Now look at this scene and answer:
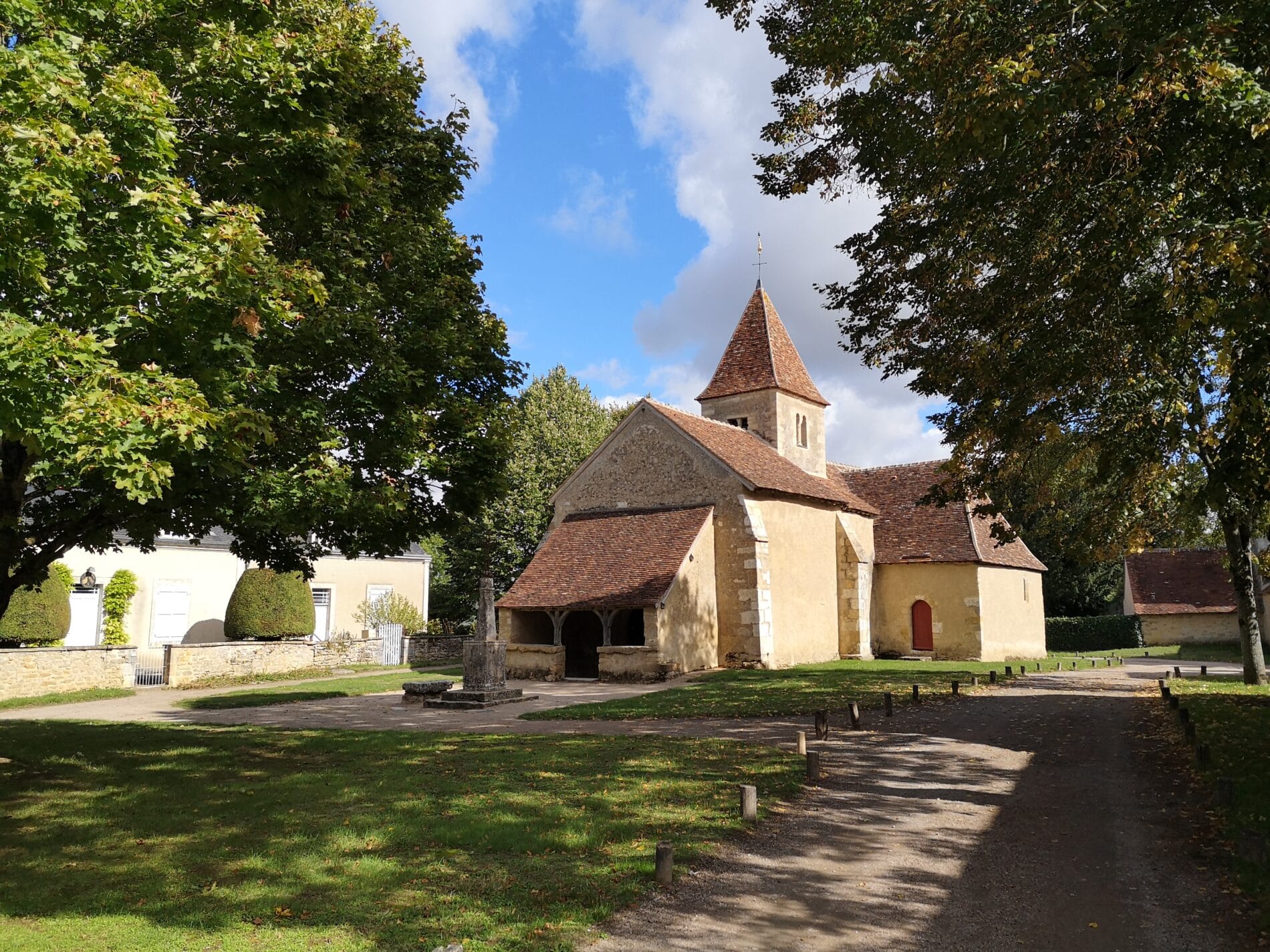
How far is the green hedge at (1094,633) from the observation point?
4128cm

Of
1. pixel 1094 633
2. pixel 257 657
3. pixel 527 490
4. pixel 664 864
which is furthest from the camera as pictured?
pixel 1094 633

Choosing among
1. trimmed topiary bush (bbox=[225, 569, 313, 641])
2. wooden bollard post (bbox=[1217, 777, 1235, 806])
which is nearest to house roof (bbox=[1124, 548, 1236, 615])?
trimmed topiary bush (bbox=[225, 569, 313, 641])

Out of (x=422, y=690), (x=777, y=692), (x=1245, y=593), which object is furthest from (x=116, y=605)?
(x=1245, y=593)

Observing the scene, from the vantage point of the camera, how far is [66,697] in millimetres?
20484

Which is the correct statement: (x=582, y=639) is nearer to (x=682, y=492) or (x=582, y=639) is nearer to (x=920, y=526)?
(x=682, y=492)

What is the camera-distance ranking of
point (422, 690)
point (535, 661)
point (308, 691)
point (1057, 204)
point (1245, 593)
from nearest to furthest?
point (1057, 204)
point (1245, 593)
point (422, 690)
point (308, 691)
point (535, 661)

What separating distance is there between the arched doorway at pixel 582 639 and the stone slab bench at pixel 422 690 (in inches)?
318

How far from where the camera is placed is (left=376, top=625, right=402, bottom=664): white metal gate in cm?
3058

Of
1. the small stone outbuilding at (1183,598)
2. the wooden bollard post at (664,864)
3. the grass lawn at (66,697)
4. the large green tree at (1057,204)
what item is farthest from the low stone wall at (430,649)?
the small stone outbuilding at (1183,598)

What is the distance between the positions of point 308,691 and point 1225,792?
19546mm

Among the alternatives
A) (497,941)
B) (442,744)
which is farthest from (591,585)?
(497,941)

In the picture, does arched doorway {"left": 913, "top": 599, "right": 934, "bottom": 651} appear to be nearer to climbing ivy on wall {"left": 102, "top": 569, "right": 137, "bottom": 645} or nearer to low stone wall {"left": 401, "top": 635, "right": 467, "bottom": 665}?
low stone wall {"left": 401, "top": 635, "right": 467, "bottom": 665}

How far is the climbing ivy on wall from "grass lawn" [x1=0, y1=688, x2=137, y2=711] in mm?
4741

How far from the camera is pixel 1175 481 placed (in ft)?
65.2
